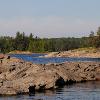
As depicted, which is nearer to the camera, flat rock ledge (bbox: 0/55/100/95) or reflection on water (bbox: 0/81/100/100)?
A: reflection on water (bbox: 0/81/100/100)

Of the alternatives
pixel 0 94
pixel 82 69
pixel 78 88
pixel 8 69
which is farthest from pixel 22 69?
pixel 82 69

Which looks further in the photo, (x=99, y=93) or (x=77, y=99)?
(x=99, y=93)

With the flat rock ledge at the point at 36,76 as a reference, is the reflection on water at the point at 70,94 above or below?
below

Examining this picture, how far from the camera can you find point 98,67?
2857 inches

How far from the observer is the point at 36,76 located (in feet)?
170

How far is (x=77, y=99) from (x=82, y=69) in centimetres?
2513

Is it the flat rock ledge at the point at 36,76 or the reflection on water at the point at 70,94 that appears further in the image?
the flat rock ledge at the point at 36,76

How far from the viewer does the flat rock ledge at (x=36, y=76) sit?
47844 millimetres

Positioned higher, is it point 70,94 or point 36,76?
point 36,76

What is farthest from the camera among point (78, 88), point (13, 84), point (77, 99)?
point (78, 88)

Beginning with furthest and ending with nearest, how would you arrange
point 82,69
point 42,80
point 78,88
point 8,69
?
point 82,69, point 8,69, point 78,88, point 42,80

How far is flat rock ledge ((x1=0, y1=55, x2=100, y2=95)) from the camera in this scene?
157 ft

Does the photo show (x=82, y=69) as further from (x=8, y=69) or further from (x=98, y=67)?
(x=8, y=69)

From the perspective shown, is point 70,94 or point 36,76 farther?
point 36,76
